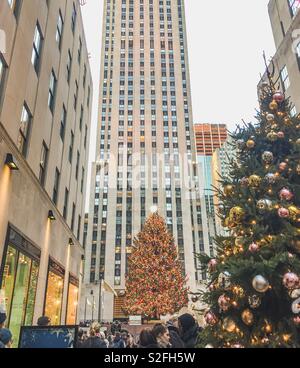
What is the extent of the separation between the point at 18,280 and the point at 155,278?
88.3 ft

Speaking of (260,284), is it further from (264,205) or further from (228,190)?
(228,190)

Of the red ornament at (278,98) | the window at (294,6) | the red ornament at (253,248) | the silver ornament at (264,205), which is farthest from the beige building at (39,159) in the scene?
the window at (294,6)

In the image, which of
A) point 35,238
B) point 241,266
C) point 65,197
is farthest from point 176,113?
point 241,266

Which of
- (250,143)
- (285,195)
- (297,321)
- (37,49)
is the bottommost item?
(297,321)

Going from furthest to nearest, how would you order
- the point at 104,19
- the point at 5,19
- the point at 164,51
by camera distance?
the point at 104,19 → the point at 164,51 → the point at 5,19

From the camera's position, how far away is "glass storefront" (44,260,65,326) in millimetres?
13775

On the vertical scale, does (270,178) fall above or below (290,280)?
above

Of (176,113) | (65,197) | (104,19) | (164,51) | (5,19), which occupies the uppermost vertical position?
(104,19)

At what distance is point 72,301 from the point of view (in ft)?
62.8

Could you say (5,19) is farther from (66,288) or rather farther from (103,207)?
(103,207)

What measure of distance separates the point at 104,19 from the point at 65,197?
88063 mm

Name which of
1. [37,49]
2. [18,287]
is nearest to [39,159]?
[37,49]

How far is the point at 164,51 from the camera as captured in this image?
82.8 meters

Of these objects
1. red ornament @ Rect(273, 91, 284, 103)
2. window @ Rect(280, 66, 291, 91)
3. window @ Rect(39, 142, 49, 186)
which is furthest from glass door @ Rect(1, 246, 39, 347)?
window @ Rect(280, 66, 291, 91)
